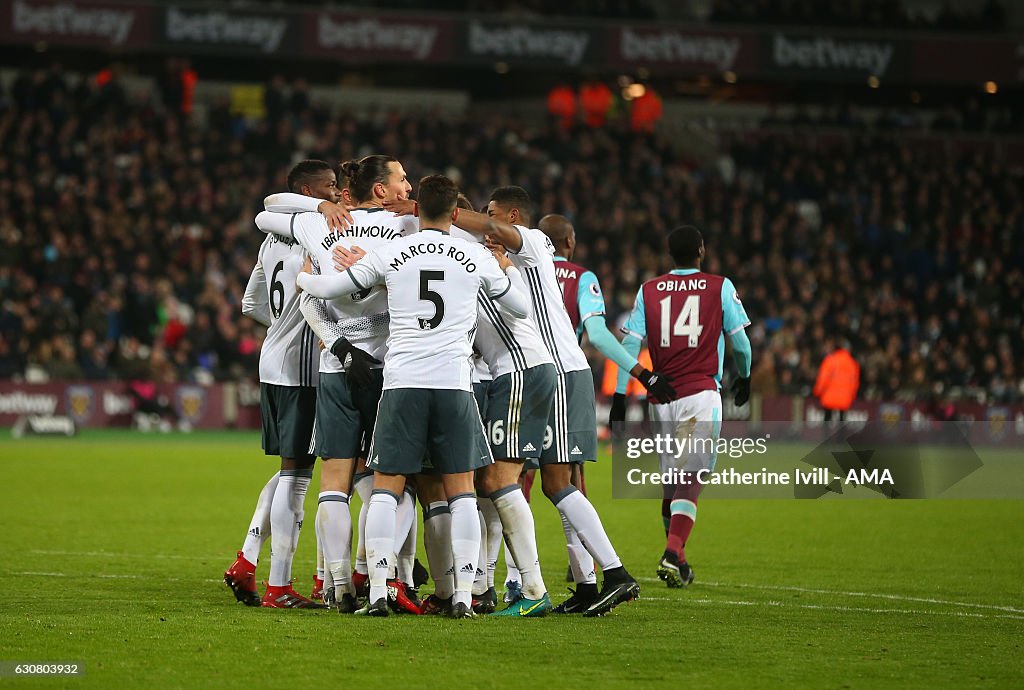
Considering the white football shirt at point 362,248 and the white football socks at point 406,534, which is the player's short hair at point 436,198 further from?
the white football socks at point 406,534

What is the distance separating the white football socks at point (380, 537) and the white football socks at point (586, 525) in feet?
3.37

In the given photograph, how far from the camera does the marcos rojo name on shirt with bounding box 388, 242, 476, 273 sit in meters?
8.14

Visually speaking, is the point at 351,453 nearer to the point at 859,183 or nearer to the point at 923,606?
the point at 923,606

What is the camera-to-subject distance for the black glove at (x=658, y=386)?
1016 cm

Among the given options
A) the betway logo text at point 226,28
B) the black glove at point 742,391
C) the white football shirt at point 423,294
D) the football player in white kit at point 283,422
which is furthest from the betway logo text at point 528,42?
the white football shirt at point 423,294

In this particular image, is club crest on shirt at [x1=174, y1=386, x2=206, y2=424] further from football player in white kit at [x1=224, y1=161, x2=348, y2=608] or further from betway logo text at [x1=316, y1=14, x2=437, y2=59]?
football player in white kit at [x1=224, y1=161, x2=348, y2=608]

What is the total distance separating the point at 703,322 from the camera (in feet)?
35.4

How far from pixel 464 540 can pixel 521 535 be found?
428mm

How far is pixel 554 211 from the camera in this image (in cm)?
3434

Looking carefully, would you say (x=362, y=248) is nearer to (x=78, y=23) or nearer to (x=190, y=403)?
(x=190, y=403)

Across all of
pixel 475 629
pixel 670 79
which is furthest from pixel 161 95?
pixel 475 629

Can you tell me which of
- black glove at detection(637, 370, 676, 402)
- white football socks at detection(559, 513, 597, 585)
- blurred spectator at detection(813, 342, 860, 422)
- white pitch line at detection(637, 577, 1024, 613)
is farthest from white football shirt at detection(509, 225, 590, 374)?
blurred spectator at detection(813, 342, 860, 422)

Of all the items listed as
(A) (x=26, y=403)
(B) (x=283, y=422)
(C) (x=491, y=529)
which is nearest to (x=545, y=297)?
(C) (x=491, y=529)

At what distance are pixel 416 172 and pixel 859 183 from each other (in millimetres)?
11917
